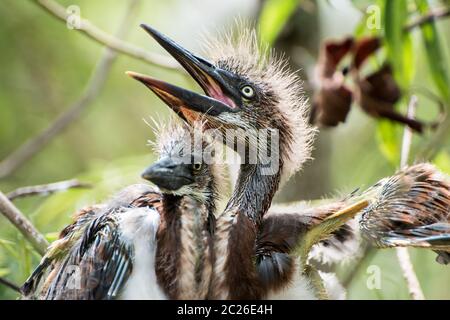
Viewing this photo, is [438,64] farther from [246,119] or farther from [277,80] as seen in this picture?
[246,119]

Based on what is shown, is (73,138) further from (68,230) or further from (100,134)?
(68,230)

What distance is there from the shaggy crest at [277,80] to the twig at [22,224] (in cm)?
68

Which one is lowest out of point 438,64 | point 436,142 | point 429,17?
point 436,142

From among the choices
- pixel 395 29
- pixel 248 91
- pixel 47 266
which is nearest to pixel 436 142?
pixel 395 29

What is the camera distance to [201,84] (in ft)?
7.65

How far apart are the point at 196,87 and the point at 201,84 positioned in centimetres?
104

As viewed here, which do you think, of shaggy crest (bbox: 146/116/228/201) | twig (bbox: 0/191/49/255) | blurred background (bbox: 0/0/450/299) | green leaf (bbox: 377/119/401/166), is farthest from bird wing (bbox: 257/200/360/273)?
green leaf (bbox: 377/119/401/166)

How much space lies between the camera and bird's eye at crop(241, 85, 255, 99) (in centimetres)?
231

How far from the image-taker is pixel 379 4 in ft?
9.50

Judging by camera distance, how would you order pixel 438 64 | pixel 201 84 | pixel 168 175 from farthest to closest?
pixel 438 64
pixel 201 84
pixel 168 175

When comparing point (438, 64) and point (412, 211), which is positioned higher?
point (438, 64)

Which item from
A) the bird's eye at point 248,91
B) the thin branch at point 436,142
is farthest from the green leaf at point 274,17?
the bird's eye at point 248,91

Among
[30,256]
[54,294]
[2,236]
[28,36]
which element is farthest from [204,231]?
[28,36]
